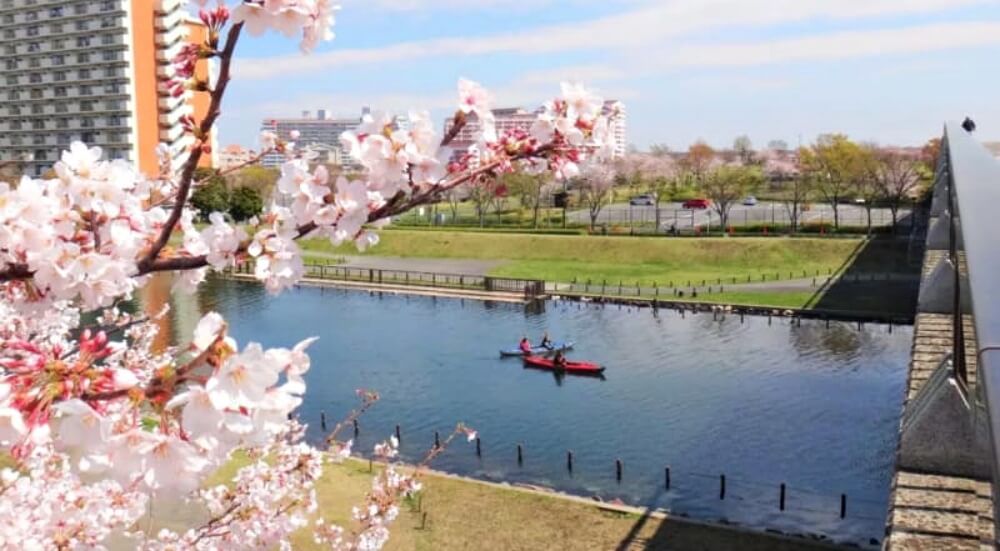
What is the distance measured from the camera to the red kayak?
20500 mm

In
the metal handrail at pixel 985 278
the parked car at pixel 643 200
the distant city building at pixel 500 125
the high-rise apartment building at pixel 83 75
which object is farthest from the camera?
the parked car at pixel 643 200

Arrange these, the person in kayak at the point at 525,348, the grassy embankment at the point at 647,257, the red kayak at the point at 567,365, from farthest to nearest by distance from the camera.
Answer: the grassy embankment at the point at 647,257
the person in kayak at the point at 525,348
the red kayak at the point at 567,365

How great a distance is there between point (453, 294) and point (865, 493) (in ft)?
67.4

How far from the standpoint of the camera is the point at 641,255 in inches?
1467

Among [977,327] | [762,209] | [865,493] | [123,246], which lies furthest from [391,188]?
[762,209]

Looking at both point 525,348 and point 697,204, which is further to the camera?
point 697,204

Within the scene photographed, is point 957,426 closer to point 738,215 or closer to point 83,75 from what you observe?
point 738,215

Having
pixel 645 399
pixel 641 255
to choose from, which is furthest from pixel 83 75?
pixel 645 399

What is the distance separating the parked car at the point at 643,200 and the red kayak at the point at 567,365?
36.4 meters

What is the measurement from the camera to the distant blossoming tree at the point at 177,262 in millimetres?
1570

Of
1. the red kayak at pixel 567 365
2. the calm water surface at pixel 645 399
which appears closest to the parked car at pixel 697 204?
the calm water surface at pixel 645 399

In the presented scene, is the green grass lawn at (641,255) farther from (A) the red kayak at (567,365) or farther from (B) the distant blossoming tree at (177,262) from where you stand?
(B) the distant blossoming tree at (177,262)

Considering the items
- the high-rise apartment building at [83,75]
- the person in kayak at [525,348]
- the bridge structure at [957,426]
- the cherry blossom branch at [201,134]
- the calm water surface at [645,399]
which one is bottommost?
the calm water surface at [645,399]

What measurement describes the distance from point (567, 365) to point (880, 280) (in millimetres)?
15571
